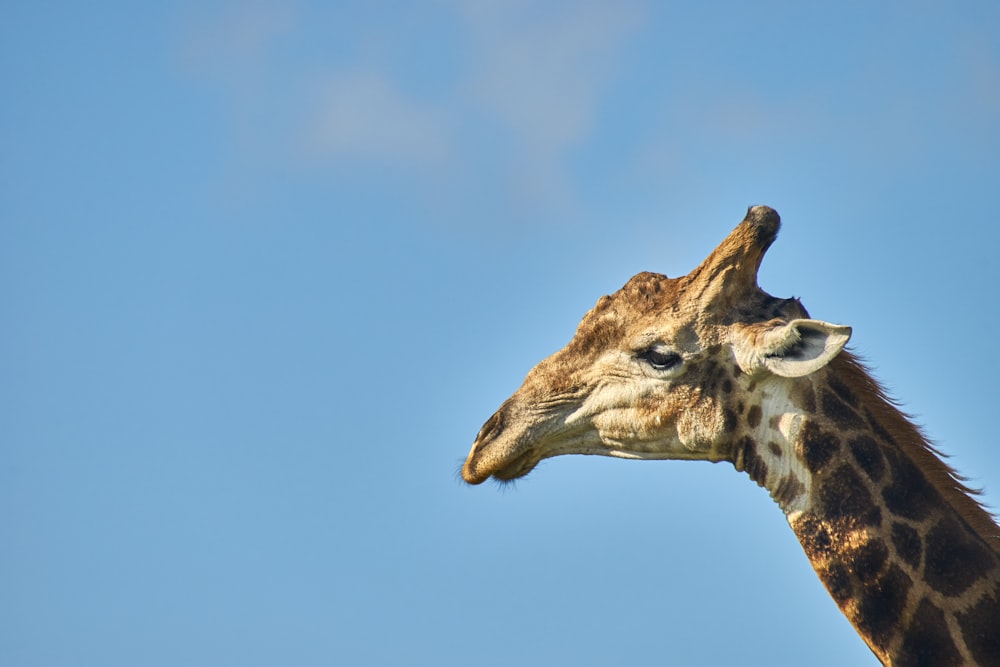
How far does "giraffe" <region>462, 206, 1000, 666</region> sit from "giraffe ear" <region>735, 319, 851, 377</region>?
1cm

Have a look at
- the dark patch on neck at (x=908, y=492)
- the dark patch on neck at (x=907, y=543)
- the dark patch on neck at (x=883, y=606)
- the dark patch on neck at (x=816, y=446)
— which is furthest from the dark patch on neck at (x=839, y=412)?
the dark patch on neck at (x=883, y=606)

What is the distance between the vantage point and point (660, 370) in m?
9.47

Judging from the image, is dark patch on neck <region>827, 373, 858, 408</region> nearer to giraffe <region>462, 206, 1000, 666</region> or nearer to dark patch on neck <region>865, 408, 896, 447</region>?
giraffe <region>462, 206, 1000, 666</region>

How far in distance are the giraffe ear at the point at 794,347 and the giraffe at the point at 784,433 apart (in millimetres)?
11

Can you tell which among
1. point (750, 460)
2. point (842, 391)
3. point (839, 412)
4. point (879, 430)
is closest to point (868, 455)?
point (879, 430)

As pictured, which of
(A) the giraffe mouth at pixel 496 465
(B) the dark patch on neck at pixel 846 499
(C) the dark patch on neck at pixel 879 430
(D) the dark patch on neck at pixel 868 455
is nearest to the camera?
(B) the dark patch on neck at pixel 846 499

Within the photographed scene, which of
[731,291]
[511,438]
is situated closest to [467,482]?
[511,438]

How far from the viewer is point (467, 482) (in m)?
10.2

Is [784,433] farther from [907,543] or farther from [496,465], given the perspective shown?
[496,465]

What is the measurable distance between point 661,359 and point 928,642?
8.54ft

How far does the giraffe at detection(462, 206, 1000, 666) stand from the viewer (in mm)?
8414

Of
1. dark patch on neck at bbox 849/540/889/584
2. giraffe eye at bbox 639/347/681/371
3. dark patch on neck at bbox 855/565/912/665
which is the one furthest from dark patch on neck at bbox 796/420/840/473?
giraffe eye at bbox 639/347/681/371

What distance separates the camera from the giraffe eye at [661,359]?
9.43m

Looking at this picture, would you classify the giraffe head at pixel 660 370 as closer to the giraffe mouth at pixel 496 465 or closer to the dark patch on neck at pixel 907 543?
the giraffe mouth at pixel 496 465
